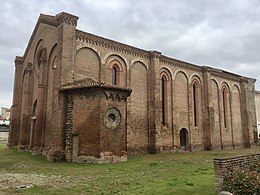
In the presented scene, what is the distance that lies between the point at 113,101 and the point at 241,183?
1103 centimetres

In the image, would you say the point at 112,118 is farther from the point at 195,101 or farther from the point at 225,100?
the point at 225,100

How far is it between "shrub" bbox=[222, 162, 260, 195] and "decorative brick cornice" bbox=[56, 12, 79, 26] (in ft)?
48.1

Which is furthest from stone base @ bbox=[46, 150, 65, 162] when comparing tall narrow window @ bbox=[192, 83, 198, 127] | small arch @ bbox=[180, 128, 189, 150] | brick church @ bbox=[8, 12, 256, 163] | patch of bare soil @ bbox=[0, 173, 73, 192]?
tall narrow window @ bbox=[192, 83, 198, 127]

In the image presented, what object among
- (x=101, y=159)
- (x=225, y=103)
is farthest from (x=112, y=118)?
(x=225, y=103)

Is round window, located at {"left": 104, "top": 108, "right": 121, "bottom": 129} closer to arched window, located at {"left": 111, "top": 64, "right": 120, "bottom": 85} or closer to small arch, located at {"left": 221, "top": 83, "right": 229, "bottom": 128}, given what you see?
arched window, located at {"left": 111, "top": 64, "right": 120, "bottom": 85}

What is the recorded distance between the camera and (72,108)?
16.2 meters

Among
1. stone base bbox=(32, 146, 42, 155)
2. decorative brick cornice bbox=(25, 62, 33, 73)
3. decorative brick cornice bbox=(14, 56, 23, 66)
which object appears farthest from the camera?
decorative brick cornice bbox=(14, 56, 23, 66)

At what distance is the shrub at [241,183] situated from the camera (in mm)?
5777

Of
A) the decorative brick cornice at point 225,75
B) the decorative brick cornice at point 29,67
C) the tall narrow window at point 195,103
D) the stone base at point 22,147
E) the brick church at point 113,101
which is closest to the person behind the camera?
the brick church at point 113,101

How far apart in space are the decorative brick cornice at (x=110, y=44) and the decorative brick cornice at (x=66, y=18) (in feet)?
2.95

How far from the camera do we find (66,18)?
56.7 feet

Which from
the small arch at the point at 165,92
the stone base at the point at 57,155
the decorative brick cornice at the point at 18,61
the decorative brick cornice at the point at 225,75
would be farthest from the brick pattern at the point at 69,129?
the decorative brick cornice at the point at 225,75

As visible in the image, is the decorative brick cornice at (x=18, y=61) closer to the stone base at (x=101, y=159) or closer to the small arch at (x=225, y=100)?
the stone base at (x=101, y=159)

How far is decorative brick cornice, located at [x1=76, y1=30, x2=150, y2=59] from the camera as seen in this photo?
18.6 m
